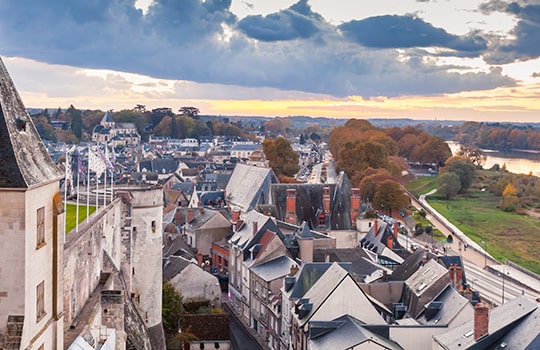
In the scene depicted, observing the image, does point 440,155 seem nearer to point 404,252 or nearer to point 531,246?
point 531,246

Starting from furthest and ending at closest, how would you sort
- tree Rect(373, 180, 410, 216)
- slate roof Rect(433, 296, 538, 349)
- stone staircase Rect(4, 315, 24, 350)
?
tree Rect(373, 180, 410, 216) → slate roof Rect(433, 296, 538, 349) → stone staircase Rect(4, 315, 24, 350)

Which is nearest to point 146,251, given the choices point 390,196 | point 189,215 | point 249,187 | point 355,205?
point 355,205

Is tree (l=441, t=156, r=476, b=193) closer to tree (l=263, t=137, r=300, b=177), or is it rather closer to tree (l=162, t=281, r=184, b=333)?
tree (l=263, t=137, r=300, b=177)

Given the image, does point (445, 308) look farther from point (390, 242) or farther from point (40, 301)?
point (40, 301)

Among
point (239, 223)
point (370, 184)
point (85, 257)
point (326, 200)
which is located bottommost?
point (239, 223)

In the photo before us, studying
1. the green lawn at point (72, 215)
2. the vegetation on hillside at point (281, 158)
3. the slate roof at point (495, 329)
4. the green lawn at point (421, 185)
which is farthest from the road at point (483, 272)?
the green lawn at point (421, 185)

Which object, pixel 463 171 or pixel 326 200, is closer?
pixel 326 200

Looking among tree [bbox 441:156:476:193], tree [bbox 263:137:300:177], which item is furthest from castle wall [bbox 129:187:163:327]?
tree [bbox 441:156:476:193]

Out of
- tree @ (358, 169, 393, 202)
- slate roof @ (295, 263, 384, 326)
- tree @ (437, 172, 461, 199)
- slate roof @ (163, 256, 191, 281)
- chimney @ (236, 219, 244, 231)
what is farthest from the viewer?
tree @ (437, 172, 461, 199)
